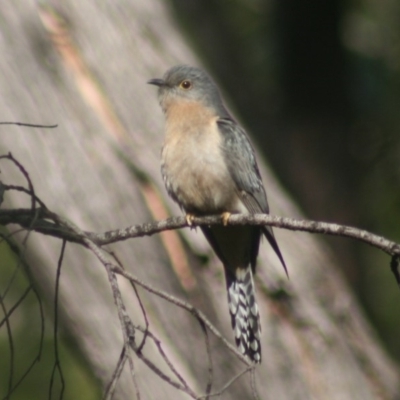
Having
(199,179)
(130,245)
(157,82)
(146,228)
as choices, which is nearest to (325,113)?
(157,82)

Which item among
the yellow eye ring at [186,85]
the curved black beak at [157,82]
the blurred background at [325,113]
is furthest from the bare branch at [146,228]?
the blurred background at [325,113]

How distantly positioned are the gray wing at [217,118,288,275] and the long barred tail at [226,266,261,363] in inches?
20.3

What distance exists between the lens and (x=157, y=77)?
6.65m

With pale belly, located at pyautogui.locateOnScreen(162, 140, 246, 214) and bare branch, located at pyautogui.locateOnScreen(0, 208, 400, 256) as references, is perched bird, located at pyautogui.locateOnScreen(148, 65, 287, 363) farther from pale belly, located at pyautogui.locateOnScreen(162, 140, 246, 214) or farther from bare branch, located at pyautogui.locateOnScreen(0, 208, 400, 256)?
bare branch, located at pyautogui.locateOnScreen(0, 208, 400, 256)

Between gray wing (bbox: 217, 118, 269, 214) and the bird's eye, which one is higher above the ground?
the bird's eye

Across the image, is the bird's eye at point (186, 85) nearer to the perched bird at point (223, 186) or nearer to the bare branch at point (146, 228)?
the perched bird at point (223, 186)

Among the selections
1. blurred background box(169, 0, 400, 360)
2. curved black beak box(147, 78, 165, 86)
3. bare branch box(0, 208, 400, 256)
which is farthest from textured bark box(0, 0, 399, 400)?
bare branch box(0, 208, 400, 256)

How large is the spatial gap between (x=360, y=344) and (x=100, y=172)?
2.33m

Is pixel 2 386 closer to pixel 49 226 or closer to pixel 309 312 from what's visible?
pixel 309 312

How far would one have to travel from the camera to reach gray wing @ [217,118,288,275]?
5805mm

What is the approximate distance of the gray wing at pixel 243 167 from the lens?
19.0 feet

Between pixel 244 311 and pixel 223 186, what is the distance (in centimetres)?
91

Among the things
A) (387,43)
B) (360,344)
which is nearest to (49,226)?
(360,344)

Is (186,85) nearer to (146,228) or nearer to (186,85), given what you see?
(186,85)
